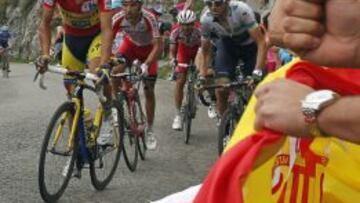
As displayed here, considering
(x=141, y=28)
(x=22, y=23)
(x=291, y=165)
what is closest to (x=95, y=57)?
(x=141, y=28)

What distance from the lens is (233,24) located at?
8078 mm

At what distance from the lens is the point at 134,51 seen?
8820 mm

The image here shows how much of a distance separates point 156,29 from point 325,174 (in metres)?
6.91

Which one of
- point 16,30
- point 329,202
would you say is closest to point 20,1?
point 16,30

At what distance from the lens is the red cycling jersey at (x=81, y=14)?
656 cm

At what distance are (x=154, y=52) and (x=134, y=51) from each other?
789mm

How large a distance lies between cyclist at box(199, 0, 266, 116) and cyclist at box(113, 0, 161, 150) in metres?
0.59

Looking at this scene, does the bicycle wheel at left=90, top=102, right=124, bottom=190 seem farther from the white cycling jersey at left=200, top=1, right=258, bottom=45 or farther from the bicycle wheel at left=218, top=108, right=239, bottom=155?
the white cycling jersey at left=200, top=1, right=258, bottom=45

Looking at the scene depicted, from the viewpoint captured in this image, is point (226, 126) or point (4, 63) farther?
point (4, 63)

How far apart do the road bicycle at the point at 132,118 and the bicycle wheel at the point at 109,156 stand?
0.40 meters

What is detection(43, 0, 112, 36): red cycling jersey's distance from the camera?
21.5 ft

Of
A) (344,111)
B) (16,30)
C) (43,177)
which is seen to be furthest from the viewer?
(16,30)

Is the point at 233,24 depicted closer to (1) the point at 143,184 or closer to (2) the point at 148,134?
(2) the point at 148,134

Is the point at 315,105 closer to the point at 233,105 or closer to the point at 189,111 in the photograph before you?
the point at 233,105
